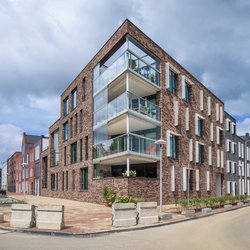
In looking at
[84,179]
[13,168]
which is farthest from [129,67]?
[13,168]

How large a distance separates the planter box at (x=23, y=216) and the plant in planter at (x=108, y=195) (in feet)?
33.4

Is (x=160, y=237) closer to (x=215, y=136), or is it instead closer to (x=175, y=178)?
(x=175, y=178)

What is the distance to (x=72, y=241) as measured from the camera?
1063cm

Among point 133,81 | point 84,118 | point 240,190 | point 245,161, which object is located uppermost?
point 133,81

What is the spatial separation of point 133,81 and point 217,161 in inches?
699

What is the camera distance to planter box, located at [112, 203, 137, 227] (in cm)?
1338

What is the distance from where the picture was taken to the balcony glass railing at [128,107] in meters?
23.5

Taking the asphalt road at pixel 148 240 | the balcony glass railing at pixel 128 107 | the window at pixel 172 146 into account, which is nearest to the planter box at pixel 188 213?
the asphalt road at pixel 148 240

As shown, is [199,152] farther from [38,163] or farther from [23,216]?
[38,163]

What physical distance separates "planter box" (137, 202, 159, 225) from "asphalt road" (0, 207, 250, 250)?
2.95 feet

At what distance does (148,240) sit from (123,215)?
2.86 meters

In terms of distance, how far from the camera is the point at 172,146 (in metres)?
28.9

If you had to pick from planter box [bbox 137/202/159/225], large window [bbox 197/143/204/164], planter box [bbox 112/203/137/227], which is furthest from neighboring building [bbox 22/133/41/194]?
planter box [bbox 112/203/137/227]

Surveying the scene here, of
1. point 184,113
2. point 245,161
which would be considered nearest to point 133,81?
point 184,113
